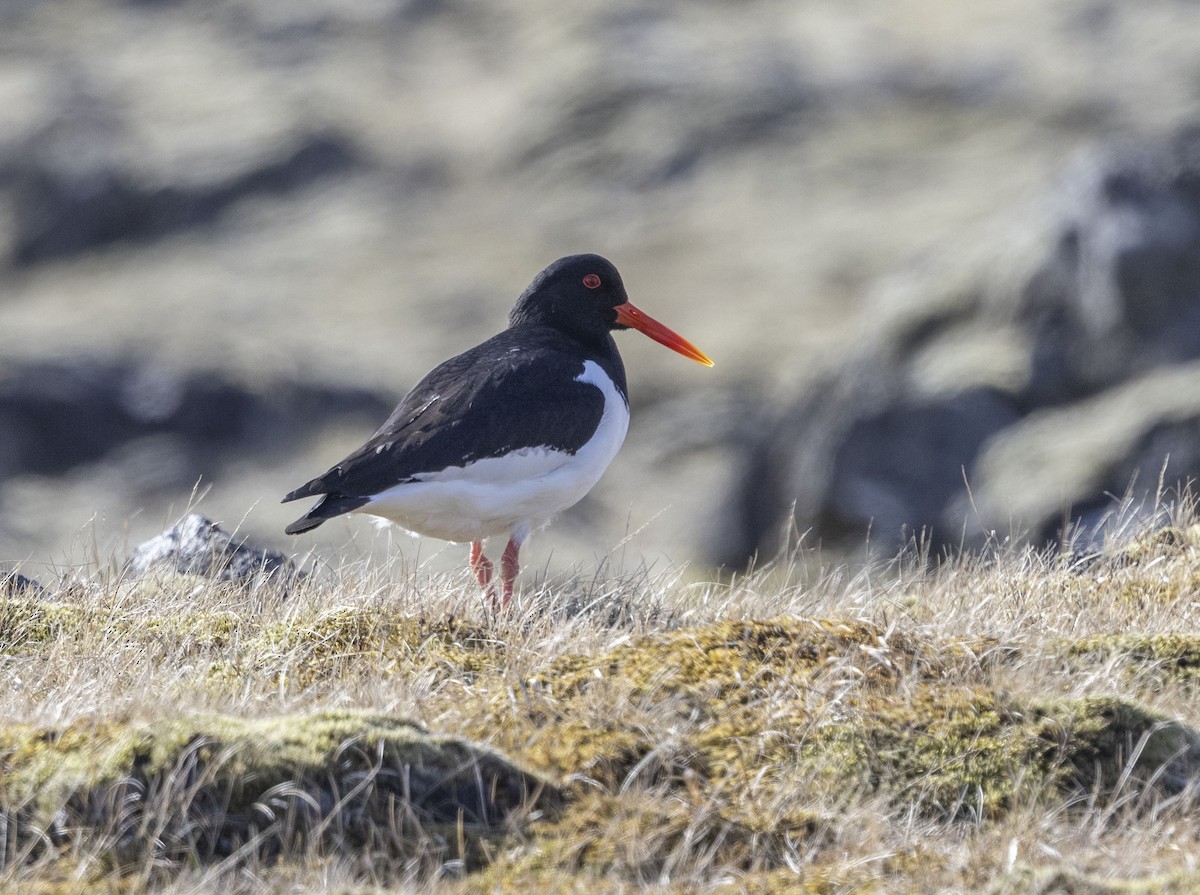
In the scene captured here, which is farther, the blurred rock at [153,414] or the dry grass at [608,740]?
the blurred rock at [153,414]

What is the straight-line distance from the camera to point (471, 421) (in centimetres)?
984

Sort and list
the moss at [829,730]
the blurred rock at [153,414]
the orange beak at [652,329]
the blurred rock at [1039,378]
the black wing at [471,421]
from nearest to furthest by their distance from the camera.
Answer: the moss at [829,730] → the black wing at [471,421] → the orange beak at [652,329] → the blurred rock at [1039,378] → the blurred rock at [153,414]

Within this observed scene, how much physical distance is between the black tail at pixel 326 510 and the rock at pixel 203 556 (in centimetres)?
25

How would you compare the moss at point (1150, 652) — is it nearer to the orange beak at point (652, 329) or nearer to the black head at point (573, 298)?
the orange beak at point (652, 329)

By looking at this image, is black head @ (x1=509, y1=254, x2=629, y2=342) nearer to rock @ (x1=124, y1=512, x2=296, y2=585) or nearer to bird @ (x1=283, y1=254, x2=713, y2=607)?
bird @ (x1=283, y1=254, x2=713, y2=607)

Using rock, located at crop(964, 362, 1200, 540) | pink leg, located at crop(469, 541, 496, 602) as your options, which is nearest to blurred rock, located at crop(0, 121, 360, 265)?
rock, located at crop(964, 362, 1200, 540)

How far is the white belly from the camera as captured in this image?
9.62m

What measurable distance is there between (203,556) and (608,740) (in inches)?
168

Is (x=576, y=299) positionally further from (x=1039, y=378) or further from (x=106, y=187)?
(x=106, y=187)

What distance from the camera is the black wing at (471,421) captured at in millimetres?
9469

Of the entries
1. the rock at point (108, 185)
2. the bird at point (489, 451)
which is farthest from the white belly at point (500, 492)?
the rock at point (108, 185)

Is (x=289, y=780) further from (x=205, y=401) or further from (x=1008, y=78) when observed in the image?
(x=1008, y=78)

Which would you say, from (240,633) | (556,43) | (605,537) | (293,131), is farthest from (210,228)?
(240,633)

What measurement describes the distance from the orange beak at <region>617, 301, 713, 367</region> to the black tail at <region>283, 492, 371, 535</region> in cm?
298
